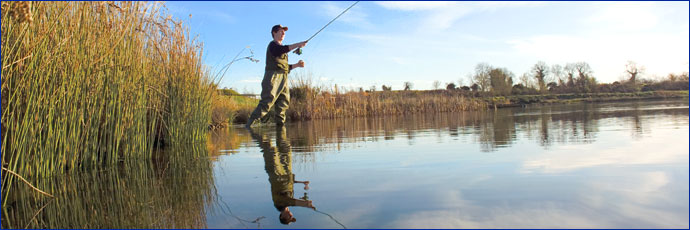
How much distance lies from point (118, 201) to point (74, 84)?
0.97 meters

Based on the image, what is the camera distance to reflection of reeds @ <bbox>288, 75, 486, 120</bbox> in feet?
44.0

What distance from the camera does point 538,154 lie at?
3.34 m

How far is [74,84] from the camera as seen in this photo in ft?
9.14

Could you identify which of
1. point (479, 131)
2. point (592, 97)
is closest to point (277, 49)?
point (479, 131)

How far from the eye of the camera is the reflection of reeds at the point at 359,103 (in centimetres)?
1342

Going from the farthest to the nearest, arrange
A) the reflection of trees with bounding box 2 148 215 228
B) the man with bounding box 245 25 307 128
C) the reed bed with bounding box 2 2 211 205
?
the man with bounding box 245 25 307 128
the reed bed with bounding box 2 2 211 205
the reflection of trees with bounding box 2 148 215 228

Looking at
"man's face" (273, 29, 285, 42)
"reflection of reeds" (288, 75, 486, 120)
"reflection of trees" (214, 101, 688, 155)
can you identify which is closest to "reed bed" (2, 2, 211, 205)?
"reflection of trees" (214, 101, 688, 155)

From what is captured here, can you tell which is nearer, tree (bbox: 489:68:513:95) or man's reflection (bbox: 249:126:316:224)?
man's reflection (bbox: 249:126:316:224)

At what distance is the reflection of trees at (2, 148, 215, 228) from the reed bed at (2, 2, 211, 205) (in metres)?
0.17

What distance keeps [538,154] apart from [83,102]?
3.05m

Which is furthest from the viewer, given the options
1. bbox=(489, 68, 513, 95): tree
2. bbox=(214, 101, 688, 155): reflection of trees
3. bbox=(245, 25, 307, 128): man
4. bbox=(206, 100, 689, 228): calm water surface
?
bbox=(489, 68, 513, 95): tree

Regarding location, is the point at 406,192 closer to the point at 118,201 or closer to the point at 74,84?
the point at 118,201

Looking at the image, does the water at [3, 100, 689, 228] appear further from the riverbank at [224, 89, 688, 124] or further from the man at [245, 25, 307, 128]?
the riverbank at [224, 89, 688, 124]

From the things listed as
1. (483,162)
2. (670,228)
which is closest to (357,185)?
(483,162)
